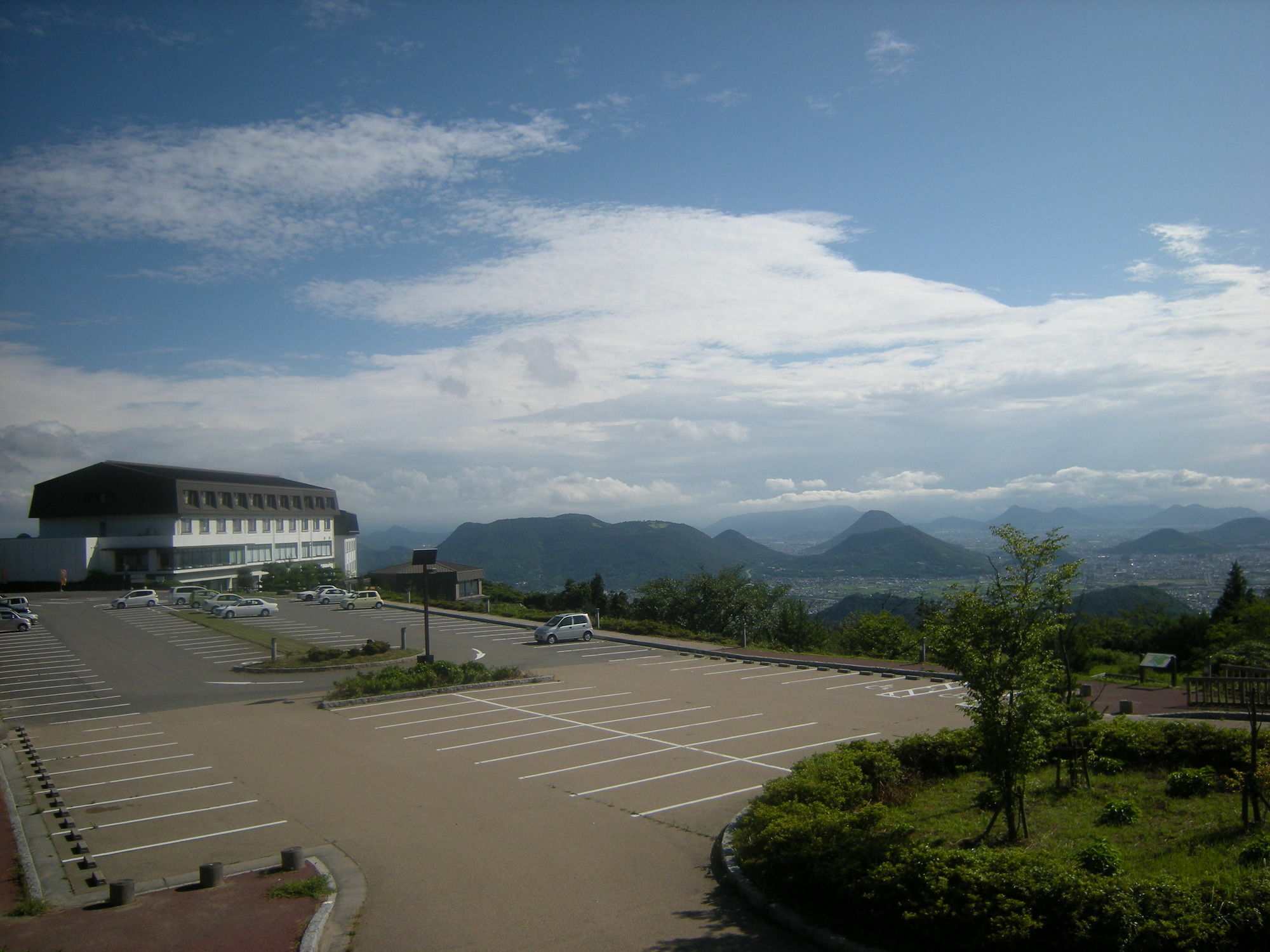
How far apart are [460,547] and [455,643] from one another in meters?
155

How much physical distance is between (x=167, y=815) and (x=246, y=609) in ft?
121

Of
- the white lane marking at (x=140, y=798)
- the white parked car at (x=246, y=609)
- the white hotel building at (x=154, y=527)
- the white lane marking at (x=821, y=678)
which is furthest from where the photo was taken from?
the white hotel building at (x=154, y=527)

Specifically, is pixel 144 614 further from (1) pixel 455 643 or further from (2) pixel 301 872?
(2) pixel 301 872

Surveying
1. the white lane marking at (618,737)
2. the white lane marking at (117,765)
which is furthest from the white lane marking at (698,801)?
the white lane marking at (117,765)

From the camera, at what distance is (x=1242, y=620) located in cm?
3297

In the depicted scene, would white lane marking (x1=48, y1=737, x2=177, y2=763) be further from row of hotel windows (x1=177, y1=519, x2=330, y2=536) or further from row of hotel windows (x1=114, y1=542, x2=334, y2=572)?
row of hotel windows (x1=177, y1=519, x2=330, y2=536)

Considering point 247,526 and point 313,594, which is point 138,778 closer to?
point 313,594

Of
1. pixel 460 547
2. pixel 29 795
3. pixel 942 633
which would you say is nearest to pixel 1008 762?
pixel 942 633

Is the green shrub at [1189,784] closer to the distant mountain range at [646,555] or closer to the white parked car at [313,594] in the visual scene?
the white parked car at [313,594]

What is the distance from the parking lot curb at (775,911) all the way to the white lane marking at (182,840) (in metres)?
6.35

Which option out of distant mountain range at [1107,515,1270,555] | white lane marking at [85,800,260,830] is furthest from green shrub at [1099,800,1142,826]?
distant mountain range at [1107,515,1270,555]

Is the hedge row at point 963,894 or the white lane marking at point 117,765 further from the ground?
the hedge row at point 963,894

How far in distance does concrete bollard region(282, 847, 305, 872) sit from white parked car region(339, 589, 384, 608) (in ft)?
141

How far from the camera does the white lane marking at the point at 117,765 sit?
14.9m
